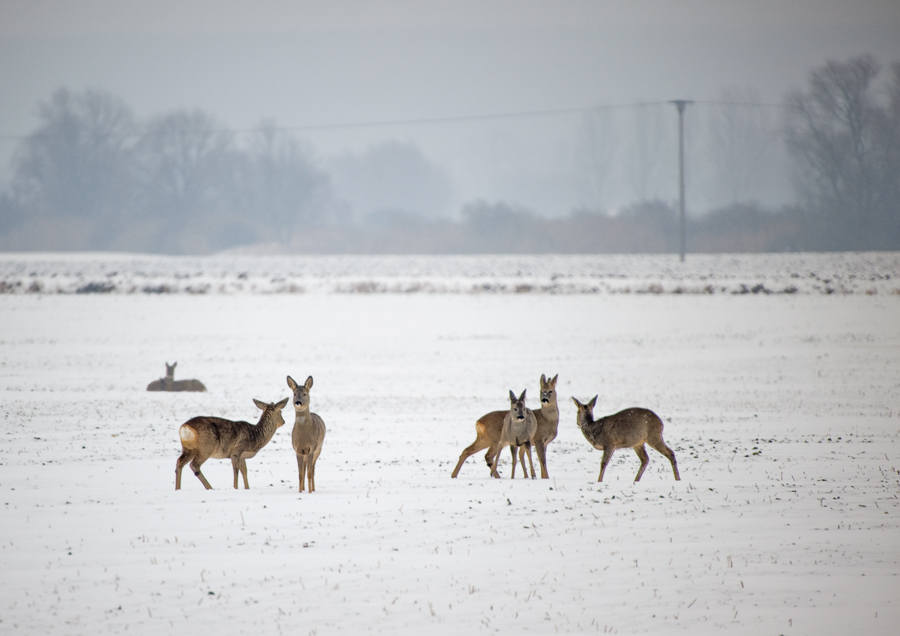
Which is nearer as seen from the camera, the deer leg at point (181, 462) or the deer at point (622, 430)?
the deer leg at point (181, 462)

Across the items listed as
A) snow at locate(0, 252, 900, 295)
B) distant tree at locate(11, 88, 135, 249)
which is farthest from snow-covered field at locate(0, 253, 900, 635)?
distant tree at locate(11, 88, 135, 249)

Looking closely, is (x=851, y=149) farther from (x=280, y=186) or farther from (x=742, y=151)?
(x=280, y=186)

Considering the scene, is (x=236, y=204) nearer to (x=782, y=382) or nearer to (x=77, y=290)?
(x=77, y=290)

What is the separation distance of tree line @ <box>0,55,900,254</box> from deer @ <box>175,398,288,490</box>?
74938 millimetres

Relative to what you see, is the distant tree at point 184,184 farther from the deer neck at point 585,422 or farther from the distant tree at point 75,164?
the deer neck at point 585,422

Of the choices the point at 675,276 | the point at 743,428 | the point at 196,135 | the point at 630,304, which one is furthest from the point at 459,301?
the point at 196,135

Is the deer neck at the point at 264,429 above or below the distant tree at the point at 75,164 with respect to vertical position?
below

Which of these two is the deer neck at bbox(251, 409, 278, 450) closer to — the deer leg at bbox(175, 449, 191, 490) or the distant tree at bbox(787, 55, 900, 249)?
the deer leg at bbox(175, 449, 191, 490)

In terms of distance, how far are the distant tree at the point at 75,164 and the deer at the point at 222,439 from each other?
107039mm

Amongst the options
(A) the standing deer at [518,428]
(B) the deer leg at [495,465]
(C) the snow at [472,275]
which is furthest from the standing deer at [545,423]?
(C) the snow at [472,275]

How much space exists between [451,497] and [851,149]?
8268cm

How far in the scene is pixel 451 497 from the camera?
10180 mm

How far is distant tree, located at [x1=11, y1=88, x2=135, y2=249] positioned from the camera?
112312mm

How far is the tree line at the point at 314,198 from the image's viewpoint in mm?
82812
